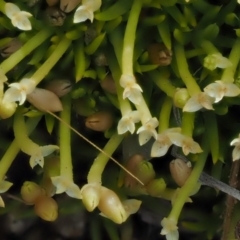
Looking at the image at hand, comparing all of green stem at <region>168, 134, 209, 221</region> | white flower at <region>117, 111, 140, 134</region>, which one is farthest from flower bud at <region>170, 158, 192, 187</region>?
white flower at <region>117, 111, 140, 134</region>

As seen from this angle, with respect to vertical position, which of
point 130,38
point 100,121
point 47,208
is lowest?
point 47,208

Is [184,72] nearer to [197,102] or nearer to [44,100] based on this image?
[197,102]

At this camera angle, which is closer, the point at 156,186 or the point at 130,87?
the point at 130,87

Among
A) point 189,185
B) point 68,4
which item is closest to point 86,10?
Answer: point 68,4

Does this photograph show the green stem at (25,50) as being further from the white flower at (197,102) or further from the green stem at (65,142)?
the white flower at (197,102)

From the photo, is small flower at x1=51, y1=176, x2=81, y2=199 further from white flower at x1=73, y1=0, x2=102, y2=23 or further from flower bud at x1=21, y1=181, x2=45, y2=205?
white flower at x1=73, y1=0, x2=102, y2=23

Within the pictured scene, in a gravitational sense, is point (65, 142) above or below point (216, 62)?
below

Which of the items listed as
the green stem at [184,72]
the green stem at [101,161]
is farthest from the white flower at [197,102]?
the green stem at [101,161]
